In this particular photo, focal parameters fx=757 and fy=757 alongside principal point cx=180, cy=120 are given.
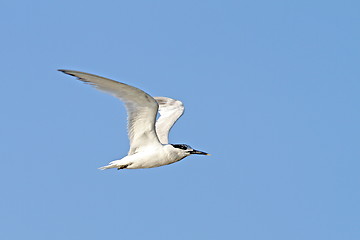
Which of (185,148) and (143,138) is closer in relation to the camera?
(143,138)

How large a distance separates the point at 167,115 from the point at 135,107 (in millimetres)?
4190

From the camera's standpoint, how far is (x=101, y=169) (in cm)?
2127

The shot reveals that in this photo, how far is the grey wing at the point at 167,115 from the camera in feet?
78.7

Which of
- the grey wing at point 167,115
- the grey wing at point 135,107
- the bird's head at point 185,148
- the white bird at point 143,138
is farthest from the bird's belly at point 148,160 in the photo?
the grey wing at point 167,115

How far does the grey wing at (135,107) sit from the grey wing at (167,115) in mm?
2271

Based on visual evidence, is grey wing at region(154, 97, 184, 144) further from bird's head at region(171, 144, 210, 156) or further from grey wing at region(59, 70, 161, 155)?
grey wing at region(59, 70, 161, 155)

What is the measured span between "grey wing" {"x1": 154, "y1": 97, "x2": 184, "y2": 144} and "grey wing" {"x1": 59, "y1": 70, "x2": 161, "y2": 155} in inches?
89.4

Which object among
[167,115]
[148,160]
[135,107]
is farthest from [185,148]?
[167,115]

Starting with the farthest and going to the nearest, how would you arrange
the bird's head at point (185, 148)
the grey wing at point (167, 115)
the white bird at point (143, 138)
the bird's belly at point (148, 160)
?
the grey wing at point (167, 115) < the bird's head at point (185, 148) < the bird's belly at point (148, 160) < the white bird at point (143, 138)

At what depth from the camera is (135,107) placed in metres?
20.4

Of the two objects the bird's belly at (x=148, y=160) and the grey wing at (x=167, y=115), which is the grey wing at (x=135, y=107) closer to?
the bird's belly at (x=148, y=160)

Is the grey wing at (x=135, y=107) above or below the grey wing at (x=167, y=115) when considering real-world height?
below

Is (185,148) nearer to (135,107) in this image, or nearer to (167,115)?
(135,107)

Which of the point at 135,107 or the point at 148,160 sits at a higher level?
the point at 135,107
